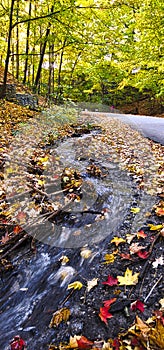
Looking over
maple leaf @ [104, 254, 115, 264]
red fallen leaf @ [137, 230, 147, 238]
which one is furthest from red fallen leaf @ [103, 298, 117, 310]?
red fallen leaf @ [137, 230, 147, 238]

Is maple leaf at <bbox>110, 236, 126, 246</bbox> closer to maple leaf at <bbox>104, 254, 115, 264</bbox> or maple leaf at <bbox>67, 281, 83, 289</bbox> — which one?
maple leaf at <bbox>104, 254, 115, 264</bbox>

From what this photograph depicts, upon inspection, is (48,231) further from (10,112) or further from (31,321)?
(10,112)

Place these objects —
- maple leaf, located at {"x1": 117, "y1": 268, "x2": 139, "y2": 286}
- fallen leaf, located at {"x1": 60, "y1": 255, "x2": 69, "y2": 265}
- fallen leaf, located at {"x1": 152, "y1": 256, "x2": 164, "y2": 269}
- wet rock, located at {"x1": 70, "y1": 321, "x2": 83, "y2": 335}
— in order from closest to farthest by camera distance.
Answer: wet rock, located at {"x1": 70, "y1": 321, "x2": 83, "y2": 335} → maple leaf, located at {"x1": 117, "y1": 268, "x2": 139, "y2": 286} → fallen leaf, located at {"x1": 152, "y1": 256, "x2": 164, "y2": 269} → fallen leaf, located at {"x1": 60, "y1": 255, "x2": 69, "y2": 265}

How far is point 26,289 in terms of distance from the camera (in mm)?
2246

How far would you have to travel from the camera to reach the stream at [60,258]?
6.26ft

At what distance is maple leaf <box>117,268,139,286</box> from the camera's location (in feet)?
6.73

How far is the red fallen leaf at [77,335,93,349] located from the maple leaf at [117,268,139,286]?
0.53 m

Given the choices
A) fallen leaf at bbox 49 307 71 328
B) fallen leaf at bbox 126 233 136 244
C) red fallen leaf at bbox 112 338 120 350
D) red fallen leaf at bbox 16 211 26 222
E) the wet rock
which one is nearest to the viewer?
red fallen leaf at bbox 112 338 120 350

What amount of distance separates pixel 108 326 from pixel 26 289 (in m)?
0.82

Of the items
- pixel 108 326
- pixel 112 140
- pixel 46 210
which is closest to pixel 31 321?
pixel 108 326

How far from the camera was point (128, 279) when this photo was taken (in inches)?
82.0

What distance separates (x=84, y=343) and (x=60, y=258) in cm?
95

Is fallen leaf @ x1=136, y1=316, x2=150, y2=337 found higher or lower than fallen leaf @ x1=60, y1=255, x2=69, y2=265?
higher

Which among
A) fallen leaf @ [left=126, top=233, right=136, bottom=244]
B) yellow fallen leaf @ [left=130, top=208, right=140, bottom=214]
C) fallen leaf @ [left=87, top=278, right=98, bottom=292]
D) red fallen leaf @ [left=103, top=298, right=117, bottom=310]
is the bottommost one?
fallen leaf @ [left=87, top=278, right=98, bottom=292]
